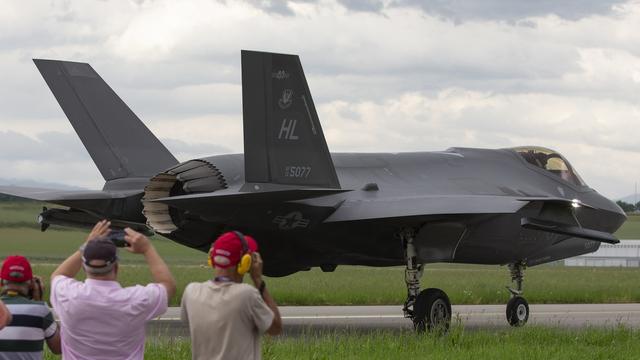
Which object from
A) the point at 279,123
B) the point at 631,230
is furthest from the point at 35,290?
the point at 631,230

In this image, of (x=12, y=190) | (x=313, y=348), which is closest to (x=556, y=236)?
Result: (x=313, y=348)

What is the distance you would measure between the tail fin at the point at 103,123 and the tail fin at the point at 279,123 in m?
3.59

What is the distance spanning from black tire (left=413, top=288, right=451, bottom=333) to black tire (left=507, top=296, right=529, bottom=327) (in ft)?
8.23

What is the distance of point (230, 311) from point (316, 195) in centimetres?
852

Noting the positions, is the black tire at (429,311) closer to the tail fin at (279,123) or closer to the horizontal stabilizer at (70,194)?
the tail fin at (279,123)

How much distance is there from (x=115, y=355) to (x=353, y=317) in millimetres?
14242

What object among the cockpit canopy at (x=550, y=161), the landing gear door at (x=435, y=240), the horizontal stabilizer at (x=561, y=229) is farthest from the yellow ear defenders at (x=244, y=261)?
the cockpit canopy at (x=550, y=161)

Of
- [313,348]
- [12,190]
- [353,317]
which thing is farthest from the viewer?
[353,317]

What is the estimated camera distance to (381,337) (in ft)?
44.9

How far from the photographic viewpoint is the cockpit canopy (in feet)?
62.5

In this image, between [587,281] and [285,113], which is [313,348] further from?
[587,281]

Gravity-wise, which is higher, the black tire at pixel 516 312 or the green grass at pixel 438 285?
the green grass at pixel 438 285

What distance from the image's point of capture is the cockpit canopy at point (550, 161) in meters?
19.0

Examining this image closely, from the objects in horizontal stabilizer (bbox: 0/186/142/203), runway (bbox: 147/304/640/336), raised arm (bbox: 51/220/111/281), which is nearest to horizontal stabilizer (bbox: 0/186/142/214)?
horizontal stabilizer (bbox: 0/186/142/203)
